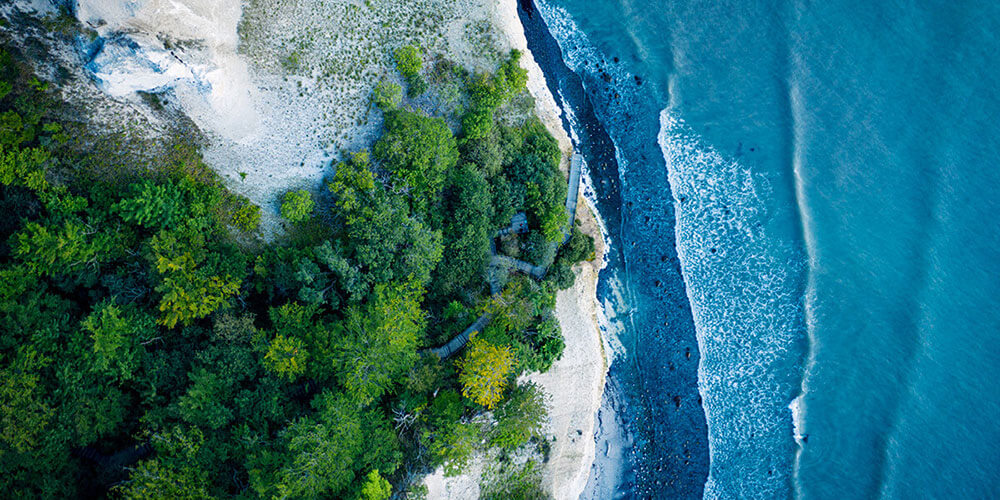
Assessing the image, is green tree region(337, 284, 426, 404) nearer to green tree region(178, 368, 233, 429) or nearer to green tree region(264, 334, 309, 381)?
green tree region(264, 334, 309, 381)

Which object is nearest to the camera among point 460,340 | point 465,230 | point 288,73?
point 288,73

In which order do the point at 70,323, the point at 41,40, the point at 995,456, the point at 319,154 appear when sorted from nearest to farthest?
1. the point at 41,40
2. the point at 70,323
3. the point at 319,154
4. the point at 995,456

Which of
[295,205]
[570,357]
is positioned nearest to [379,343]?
[295,205]

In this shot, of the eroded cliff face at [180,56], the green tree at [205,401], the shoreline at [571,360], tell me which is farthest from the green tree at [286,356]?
the shoreline at [571,360]

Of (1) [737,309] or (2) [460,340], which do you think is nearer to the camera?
(2) [460,340]

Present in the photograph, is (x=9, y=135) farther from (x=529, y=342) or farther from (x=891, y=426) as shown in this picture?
(x=891, y=426)

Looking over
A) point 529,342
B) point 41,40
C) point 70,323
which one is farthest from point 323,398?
point 41,40

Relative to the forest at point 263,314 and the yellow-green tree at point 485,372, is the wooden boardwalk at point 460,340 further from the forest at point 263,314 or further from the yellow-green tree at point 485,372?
the yellow-green tree at point 485,372

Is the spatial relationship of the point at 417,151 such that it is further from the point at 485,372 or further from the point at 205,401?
the point at 205,401
